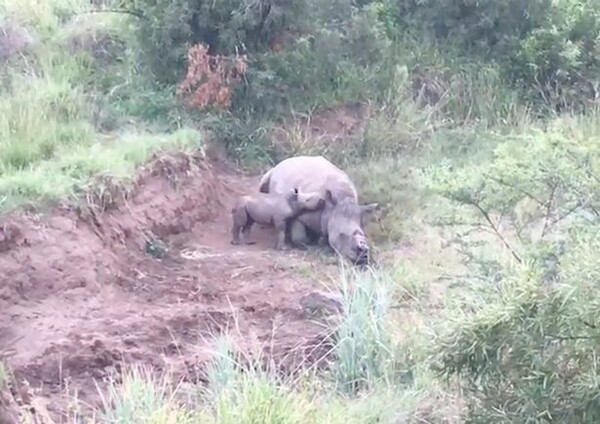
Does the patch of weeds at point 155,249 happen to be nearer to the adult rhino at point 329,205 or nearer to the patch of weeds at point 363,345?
the adult rhino at point 329,205

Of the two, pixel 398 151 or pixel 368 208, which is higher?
pixel 368 208

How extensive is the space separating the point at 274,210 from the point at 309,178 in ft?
1.53

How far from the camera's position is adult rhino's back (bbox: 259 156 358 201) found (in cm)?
1084

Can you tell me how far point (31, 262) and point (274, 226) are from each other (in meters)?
2.68

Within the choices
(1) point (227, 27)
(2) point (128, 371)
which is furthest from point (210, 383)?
(1) point (227, 27)

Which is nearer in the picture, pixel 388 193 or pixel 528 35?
pixel 388 193

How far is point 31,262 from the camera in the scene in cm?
884

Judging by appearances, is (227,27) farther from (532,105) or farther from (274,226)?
(532,105)

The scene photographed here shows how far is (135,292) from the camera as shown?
9.27m

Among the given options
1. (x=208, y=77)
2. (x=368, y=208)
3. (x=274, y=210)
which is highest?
(x=208, y=77)

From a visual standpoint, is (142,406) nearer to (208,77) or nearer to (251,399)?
(251,399)

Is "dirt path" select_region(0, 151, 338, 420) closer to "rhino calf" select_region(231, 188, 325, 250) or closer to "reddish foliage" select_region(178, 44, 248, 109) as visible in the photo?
"rhino calf" select_region(231, 188, 325, 250)

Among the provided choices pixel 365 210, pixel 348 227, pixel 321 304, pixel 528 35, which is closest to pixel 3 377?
pixel 321 304

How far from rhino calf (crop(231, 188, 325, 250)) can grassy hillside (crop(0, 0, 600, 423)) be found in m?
0.68
